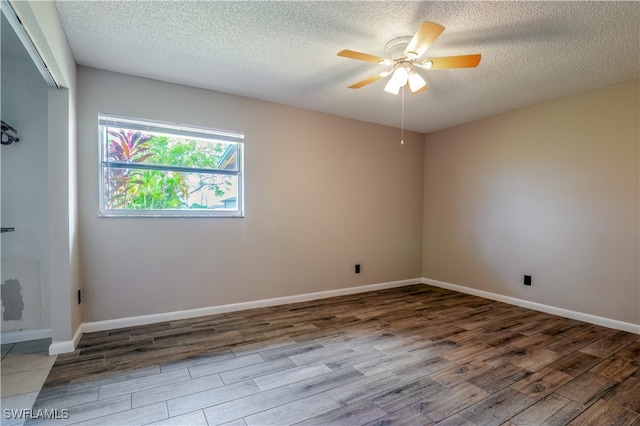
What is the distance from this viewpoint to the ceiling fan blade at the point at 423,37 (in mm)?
1779

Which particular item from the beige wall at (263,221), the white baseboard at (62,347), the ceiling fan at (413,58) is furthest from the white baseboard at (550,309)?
the white baseboard at (62,347)

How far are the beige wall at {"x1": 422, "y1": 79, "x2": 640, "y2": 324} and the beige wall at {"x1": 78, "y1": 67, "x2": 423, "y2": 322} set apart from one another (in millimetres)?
710

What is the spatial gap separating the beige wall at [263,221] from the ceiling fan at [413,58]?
167 centimetres

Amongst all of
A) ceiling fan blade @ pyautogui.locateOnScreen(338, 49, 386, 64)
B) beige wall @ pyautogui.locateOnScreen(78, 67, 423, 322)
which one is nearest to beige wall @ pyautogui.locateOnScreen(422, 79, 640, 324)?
beige wall @ pyautogui.locateOnScreen(78, 67, 423, 322)

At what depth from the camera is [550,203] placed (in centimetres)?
355

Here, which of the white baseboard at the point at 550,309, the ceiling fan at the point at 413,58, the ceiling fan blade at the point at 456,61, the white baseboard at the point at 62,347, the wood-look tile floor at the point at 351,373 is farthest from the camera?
the white baseboard at the point at 550,309

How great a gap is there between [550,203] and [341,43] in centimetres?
298

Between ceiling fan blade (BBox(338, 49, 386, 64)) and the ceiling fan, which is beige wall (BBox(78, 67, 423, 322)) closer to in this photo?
the ceiling fan

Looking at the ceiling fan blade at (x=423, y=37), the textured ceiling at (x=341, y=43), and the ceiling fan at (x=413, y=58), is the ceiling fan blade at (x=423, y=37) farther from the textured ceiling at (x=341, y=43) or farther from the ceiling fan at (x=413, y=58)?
the textured ceiling at (x=341, y=43)

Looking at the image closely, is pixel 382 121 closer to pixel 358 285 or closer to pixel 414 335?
pixel 358 285

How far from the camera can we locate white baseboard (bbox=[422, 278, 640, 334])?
9.86 feet

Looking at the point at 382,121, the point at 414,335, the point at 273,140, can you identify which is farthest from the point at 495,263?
the point at 273,140

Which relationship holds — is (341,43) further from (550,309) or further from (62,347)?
(550,309)

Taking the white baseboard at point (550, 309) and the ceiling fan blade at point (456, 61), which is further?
the white baseboard at point (550, 309)
